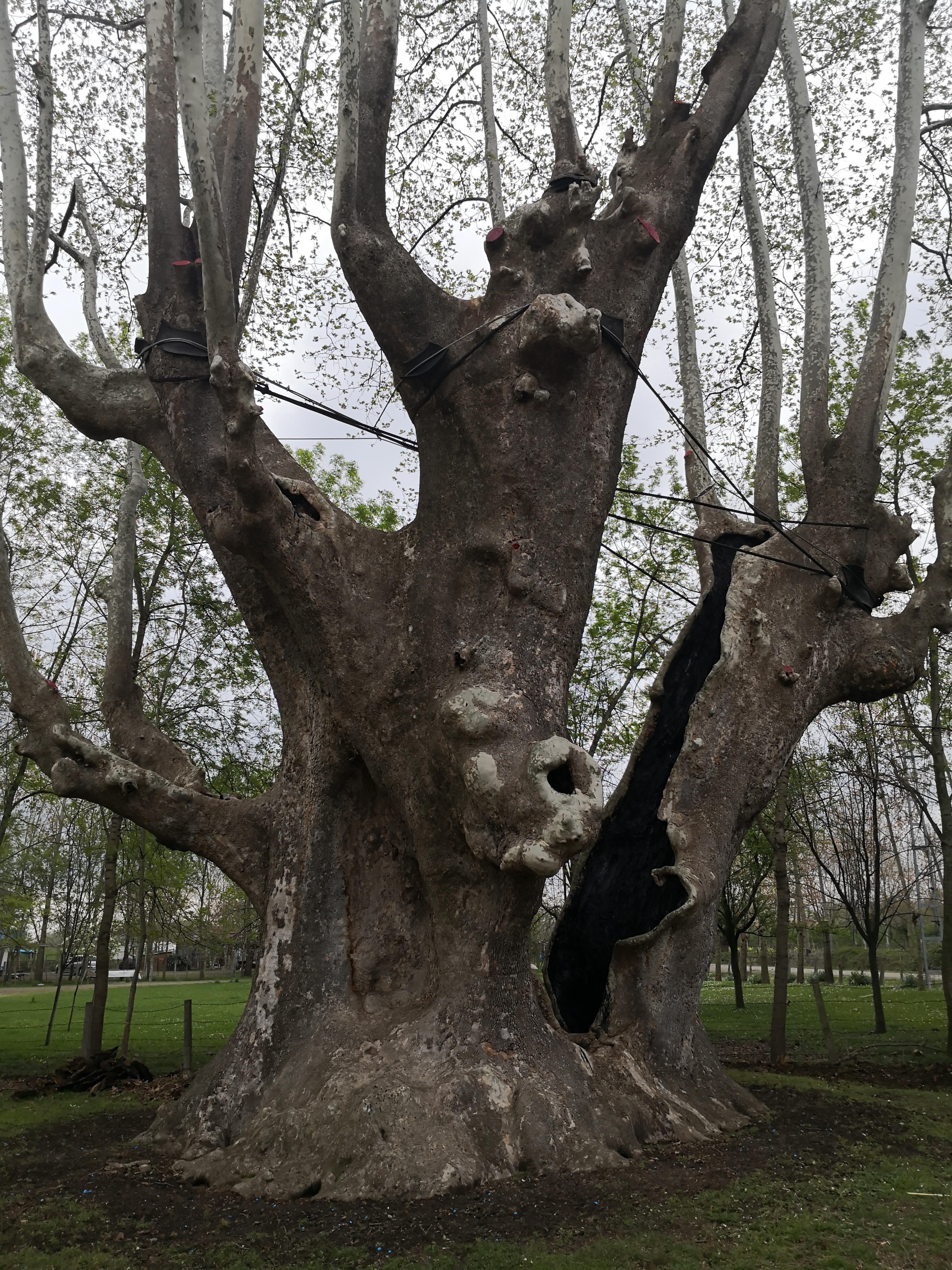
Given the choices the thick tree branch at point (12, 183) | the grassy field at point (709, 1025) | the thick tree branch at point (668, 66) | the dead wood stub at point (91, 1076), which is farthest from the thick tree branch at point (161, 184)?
the grassy field at point (709, 1025)

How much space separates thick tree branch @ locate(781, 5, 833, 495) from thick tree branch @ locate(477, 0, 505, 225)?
2775mm

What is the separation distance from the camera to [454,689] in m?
5.15

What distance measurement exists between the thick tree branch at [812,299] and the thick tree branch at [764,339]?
320 mm

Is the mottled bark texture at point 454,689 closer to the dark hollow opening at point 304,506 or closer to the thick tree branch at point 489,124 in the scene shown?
the dark hollow opening at point 304,506

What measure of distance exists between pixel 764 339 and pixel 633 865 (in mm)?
4998

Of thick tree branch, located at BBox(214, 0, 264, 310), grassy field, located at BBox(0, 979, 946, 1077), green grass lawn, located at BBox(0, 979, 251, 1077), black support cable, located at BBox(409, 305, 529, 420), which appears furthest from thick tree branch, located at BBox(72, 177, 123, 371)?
grassy field, located at BBox(0, 979, 946, 1077)

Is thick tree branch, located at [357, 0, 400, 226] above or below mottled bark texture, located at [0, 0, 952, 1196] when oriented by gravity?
above

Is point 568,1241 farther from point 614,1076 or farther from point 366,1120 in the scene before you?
point 614,1076

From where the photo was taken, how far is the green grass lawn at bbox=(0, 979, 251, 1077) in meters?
11.0

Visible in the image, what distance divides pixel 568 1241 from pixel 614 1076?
1.70 m

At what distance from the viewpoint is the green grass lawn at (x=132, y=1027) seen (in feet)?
36.1

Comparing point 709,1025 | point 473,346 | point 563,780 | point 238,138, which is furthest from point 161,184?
point 709,1025

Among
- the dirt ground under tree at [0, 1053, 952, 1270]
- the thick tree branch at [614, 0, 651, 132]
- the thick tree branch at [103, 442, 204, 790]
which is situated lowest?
the dirt ground under tree at [0, 1053, 952, 1270]

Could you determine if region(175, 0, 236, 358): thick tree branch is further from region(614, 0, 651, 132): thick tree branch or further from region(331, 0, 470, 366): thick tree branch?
region(614, 0, 651, 132): thick tree branch
